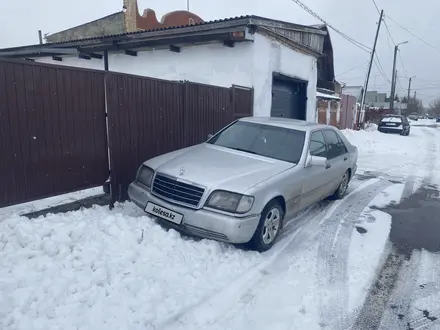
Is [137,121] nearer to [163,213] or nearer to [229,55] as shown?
[163,213]

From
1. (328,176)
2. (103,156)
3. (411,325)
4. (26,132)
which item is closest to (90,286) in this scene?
(26,132)

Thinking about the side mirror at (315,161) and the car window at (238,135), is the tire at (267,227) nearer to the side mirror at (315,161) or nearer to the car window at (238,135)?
the side mirror at (315,161)

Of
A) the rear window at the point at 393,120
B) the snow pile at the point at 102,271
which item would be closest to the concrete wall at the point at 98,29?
the snow pile at the point at 102,271

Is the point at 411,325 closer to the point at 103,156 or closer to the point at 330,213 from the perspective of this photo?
the point at 330,213

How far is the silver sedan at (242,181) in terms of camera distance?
146 inches

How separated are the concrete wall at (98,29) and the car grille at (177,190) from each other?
17.7 m

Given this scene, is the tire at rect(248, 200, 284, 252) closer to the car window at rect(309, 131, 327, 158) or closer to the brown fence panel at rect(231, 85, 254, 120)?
the car window at rect(309, 131, 327, 158)

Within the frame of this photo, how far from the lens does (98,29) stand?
21766mm

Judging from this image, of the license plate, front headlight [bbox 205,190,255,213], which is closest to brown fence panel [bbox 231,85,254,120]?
the license plate

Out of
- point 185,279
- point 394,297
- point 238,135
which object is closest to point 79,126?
point 238,135

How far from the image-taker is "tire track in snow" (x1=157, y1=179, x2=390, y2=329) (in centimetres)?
274

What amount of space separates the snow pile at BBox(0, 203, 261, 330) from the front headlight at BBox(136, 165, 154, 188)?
0.53m

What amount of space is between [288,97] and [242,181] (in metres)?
9.06

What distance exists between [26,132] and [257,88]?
6.88 meters
